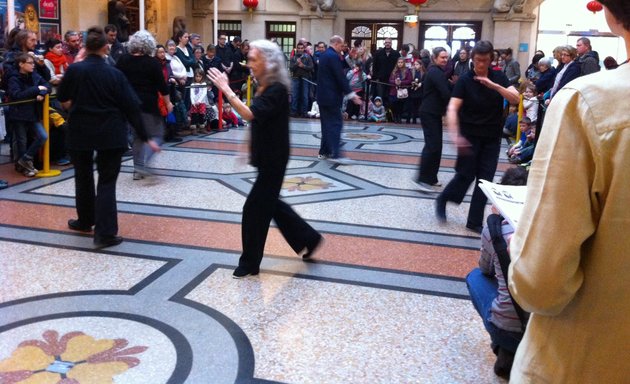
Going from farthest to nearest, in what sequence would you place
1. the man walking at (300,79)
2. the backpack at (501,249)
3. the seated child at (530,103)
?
the man walking at (300,79)
the seated child at (530,103)
the backpack at (501,249)

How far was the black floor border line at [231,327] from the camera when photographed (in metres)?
2.70

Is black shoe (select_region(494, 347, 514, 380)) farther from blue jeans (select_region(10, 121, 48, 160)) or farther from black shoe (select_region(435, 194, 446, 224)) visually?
blue jeans (select_region(10, 121, 48, 160))

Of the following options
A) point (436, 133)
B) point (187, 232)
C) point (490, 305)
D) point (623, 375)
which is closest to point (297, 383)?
point (490, 305)

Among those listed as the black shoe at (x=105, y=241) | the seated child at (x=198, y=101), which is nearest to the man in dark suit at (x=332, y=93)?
the seated child at (x=198, y=101)

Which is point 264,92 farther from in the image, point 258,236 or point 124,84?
point 124,84

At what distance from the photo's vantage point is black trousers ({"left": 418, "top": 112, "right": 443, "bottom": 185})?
240 inches

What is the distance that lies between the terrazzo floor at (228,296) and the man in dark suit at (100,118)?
31 centimetres

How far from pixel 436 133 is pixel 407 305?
3.02m

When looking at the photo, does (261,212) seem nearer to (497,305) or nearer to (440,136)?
(497,305)

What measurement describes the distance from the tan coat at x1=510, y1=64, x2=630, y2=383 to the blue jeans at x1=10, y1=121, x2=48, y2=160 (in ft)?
20.4

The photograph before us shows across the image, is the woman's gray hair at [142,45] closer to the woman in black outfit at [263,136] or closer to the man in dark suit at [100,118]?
the man in dark suit at [100,118]

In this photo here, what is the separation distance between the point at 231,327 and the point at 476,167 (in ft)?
8.67

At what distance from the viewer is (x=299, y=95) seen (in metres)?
13.2

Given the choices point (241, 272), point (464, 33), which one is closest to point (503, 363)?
point (241, 272)
